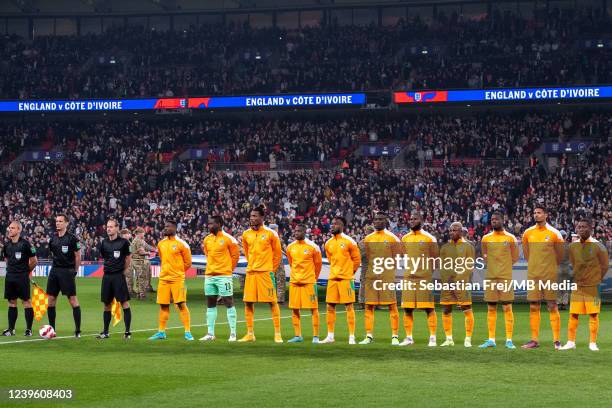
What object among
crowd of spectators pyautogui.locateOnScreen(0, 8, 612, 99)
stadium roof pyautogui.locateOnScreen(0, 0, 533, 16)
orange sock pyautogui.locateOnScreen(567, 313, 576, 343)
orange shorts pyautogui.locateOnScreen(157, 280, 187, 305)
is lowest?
orange sock pyautogui.locateOnScreen(567, 313, 576, 343)

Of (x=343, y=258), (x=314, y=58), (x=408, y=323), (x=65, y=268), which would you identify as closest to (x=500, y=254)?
(x=408, y=323)

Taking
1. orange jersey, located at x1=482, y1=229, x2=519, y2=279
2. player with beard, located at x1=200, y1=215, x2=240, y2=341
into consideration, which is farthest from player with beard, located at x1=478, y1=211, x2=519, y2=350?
player with beard, located at x1=200, y1=215, x2=240, y2=341

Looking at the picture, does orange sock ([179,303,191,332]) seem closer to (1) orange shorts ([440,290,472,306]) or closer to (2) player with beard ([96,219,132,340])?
(2) player with beard ([96,219,132,340])

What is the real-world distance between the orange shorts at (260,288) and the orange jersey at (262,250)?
0.12 metres

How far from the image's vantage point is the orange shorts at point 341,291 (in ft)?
57.9

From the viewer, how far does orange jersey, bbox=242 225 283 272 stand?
17953mm

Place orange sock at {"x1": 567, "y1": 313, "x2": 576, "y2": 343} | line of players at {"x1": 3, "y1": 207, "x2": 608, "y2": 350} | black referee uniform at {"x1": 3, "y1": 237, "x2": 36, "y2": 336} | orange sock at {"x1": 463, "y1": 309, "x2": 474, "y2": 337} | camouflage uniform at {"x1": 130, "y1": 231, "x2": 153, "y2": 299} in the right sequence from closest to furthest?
orange sock at {"x1": 567, "y1": 313, "x2": 576, "y2": 343} → line of players at {"x1": 3, "y1": 207, "x2": 608, "y2": 350} → orange sock at {"x1": 463, "y1": 309, "x2": 474, "y2": 337} → black referee uniform at {"x1": 3, "y1": 237, "x2": 36, "y2": 336} → camouflage uniform at {"x1": 130, "y1": 231, "x2": 153, "y2": 299}

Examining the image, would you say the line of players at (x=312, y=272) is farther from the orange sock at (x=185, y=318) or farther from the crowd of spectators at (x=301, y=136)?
the crowd of spectators at (x=301, y=136)

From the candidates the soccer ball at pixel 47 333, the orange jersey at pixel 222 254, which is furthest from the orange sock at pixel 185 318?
the soccer ball at pixel 47 333

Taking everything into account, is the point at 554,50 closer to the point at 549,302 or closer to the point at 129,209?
the point at 129,209

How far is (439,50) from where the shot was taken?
177 ft

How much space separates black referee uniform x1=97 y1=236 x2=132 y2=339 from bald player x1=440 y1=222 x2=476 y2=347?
A: 5484 mm

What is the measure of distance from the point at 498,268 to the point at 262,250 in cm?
405

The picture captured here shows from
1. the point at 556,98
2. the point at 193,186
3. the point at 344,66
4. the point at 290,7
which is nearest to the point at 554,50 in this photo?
the point at 556,98
